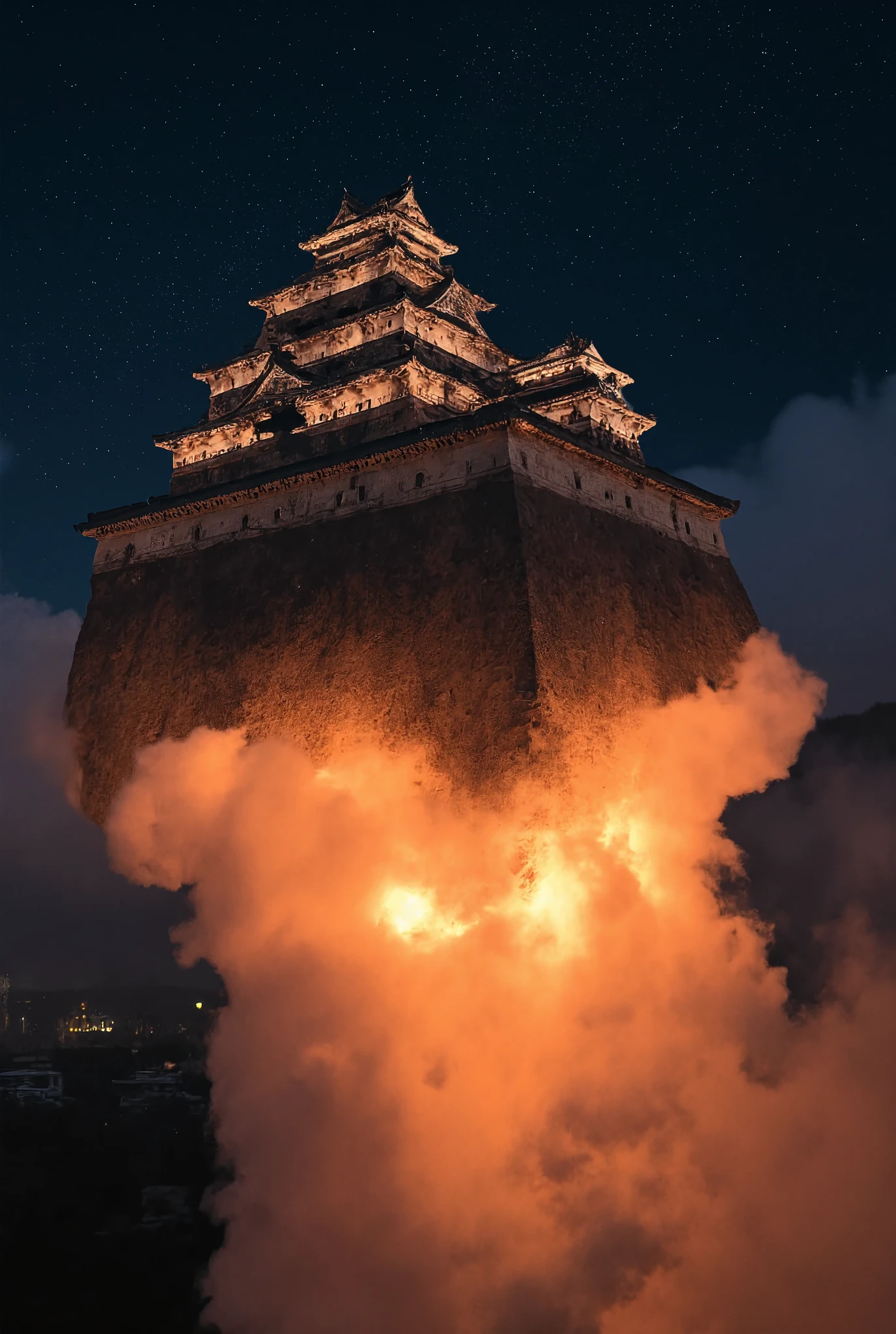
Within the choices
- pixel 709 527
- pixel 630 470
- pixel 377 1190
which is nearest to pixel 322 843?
pixel 377 1190

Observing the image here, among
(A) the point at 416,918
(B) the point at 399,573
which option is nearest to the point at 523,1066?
(A) the point at 416,918

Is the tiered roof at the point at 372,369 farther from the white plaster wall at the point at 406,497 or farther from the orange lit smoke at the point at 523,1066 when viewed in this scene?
the orange lit smoke at the point at 523,1066

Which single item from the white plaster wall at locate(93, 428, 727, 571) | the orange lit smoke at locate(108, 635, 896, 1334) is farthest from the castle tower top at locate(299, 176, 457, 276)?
the orange lit smoke at locate(108, 635, 896, 1334)

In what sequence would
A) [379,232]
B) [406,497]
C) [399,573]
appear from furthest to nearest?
[379,232] → [406,497] → [399,573]

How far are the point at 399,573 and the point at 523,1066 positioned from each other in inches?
320

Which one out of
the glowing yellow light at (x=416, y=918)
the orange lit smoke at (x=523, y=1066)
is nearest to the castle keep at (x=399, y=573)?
the orange lit smoke at (x=523, y=1066)

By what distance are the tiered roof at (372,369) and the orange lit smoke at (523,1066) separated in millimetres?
9013

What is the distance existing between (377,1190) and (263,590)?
10720 millimetres

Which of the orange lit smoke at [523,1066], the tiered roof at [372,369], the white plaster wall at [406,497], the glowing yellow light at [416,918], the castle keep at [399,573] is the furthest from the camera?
the tiered roof at [372,369]

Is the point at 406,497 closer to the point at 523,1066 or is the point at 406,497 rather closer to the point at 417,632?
the point at 417,632

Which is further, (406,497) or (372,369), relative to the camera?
(372,369)

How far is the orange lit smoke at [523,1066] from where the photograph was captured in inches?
472

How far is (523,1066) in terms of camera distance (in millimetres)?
13680

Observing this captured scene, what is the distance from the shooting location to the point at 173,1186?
16.8 metres
